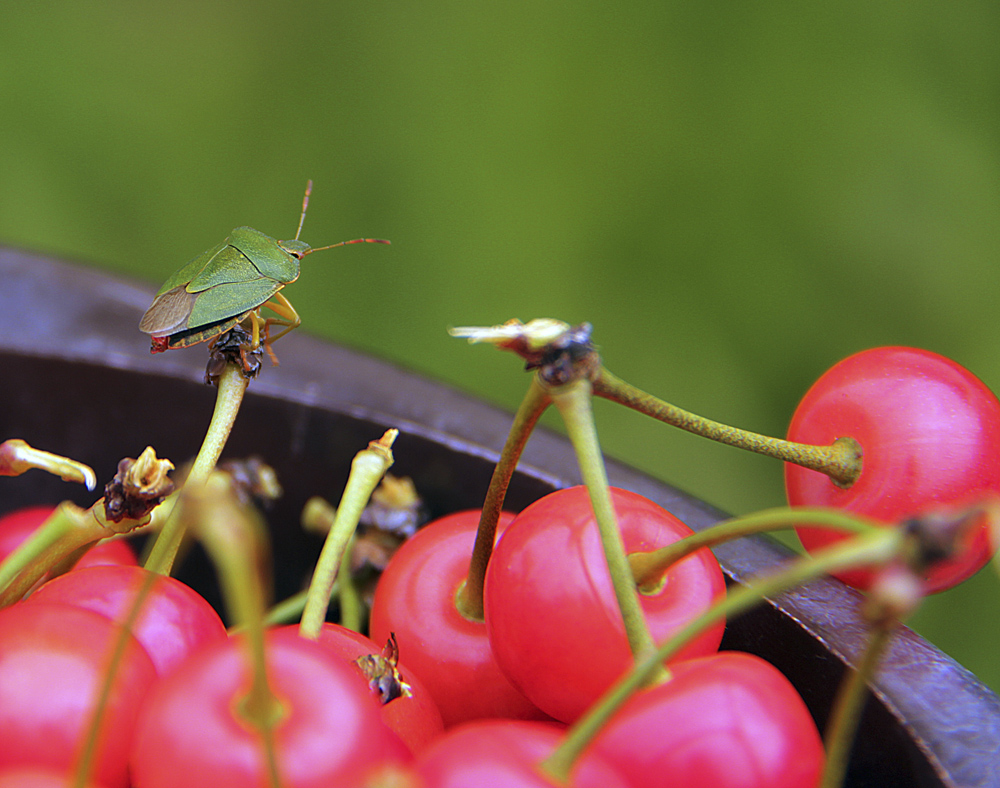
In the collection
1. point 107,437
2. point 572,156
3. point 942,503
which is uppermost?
point 572,156

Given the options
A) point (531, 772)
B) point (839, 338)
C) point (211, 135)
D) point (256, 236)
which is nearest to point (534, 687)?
point (531, 772)

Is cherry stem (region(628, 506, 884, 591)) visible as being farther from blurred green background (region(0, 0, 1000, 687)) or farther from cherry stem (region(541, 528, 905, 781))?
blurred green background (region(0, 0, 1000, 687))

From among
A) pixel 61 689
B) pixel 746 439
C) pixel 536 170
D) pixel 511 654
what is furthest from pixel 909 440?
pixel 536 170

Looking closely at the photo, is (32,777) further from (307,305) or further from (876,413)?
(307,305)

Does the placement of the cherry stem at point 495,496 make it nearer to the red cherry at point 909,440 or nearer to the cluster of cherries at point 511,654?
the cluster of cherries at point 511,654

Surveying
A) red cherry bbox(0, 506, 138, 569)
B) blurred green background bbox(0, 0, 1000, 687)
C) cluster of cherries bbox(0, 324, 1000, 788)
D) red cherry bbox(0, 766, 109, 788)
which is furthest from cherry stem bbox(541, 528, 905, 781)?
blurred green background bbox(0, 0, 1000, 687)

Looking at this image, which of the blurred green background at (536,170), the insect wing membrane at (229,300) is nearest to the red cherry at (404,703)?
the insect wing membrane at (229,300)
